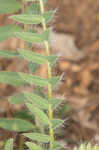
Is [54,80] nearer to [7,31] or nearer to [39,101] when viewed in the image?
[39,101]

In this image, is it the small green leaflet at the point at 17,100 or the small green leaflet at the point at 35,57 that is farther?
the small green leaflet at the point at 17,100

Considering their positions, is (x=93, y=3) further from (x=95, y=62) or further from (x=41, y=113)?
(x=41, y=113)

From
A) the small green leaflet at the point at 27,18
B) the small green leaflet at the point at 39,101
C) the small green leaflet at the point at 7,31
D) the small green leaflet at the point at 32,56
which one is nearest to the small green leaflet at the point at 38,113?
the small green leaflet at the point at 39,101

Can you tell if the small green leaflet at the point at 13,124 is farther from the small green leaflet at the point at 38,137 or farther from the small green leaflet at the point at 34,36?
the small green leaflet at the point at 34,36

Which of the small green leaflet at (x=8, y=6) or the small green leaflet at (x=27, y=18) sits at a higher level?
the small green leaflet at (x=8, y=6)

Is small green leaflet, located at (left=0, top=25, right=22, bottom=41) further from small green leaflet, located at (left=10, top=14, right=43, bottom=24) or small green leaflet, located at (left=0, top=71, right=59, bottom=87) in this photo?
small green leaflet, located at (left=10, top=14, right=43, bottom=24)

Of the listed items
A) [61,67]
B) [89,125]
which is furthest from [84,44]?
[89,125]

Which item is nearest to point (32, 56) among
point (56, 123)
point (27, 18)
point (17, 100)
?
point (27, 18)

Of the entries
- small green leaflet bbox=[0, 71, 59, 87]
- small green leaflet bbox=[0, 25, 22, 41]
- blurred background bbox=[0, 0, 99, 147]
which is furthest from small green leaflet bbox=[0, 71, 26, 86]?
blurred background bbox=[0, 0, 99, 147]

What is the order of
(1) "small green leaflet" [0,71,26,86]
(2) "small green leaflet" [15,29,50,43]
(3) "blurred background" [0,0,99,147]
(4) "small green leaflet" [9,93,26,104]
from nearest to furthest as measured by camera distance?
(2) "small green leaflet" [15,29,50,43] < (1) "small green leaflet" [0,71,26,86] < (4) "small green leaflet" [9,93,26,104] < (3) "blurred background" [0,0,99,147]
